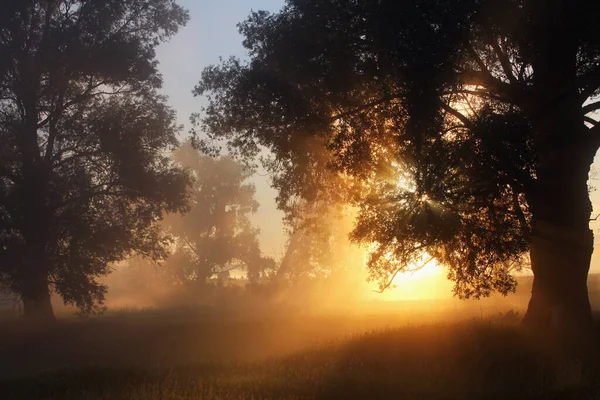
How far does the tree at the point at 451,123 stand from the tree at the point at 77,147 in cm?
1253

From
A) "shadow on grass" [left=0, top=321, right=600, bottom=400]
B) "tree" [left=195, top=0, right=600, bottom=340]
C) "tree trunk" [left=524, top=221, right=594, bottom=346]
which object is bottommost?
"shadow on grass" [left=0, top=321, right=600, bottom=400]

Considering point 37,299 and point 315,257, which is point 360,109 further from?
point 315,257

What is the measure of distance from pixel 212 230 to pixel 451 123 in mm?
59298

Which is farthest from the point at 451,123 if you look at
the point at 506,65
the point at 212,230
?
the point at 212,230

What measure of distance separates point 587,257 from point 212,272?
59.4 metres

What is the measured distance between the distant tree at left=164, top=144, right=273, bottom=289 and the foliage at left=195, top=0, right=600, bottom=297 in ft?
175

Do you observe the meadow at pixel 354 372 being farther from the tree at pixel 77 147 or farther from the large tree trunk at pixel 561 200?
the tree at pixel 77 147

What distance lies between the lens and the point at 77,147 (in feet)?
98.3

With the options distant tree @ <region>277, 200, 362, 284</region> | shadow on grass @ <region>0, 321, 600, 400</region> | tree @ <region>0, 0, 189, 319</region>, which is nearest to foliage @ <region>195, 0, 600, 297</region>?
shadow on grass @ <region>0, 321, 600, 400</region>

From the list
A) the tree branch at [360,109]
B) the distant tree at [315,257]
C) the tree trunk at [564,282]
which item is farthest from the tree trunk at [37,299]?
the distant tree at [315,257]

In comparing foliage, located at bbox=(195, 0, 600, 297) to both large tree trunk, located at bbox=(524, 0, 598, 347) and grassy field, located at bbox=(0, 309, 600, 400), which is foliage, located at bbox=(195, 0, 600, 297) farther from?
grassy field, located at bbox=(0, 309, 600, 400)

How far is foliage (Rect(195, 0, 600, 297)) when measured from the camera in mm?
15539

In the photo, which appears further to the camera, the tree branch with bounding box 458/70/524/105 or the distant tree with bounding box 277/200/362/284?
the distant tree with bounding box 277/200/362/284

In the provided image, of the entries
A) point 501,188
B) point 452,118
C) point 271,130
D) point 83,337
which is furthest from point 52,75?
point 501,188
